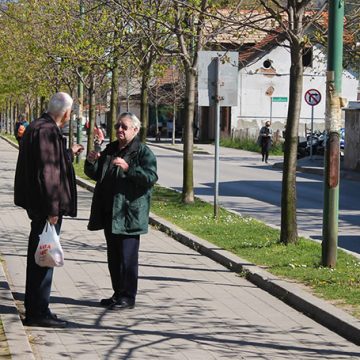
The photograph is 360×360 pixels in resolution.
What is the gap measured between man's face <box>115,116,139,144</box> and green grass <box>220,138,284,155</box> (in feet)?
133

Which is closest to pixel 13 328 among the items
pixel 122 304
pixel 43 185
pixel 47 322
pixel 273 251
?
pixel 47 322

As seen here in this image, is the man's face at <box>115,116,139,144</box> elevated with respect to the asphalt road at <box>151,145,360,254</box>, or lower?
elevated

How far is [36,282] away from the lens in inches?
321

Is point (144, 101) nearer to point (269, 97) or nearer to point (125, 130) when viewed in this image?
point (125, 130)

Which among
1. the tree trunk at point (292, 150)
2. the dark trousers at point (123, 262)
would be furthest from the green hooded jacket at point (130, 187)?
the tree trunk at point (292, 150)

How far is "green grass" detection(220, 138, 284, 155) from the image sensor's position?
49847mm

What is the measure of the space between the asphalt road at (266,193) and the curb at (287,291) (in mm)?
2471

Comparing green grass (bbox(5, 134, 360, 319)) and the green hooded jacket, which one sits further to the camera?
green grass (bbox(5, 134, 360, 319))

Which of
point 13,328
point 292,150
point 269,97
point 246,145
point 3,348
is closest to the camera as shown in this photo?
point 3,348

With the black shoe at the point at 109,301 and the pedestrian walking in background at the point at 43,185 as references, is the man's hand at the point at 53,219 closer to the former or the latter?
the pedestrian walking in background at the point at 43,185

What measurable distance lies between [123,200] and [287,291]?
1.92 meters

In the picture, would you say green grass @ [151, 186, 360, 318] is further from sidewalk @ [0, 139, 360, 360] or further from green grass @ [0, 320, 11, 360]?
green grass @ [0, 320, 11, 360]

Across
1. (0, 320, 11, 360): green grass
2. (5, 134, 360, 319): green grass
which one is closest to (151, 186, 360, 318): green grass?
(5, 134, 360, 319): green grass

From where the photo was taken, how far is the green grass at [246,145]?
49847mm
